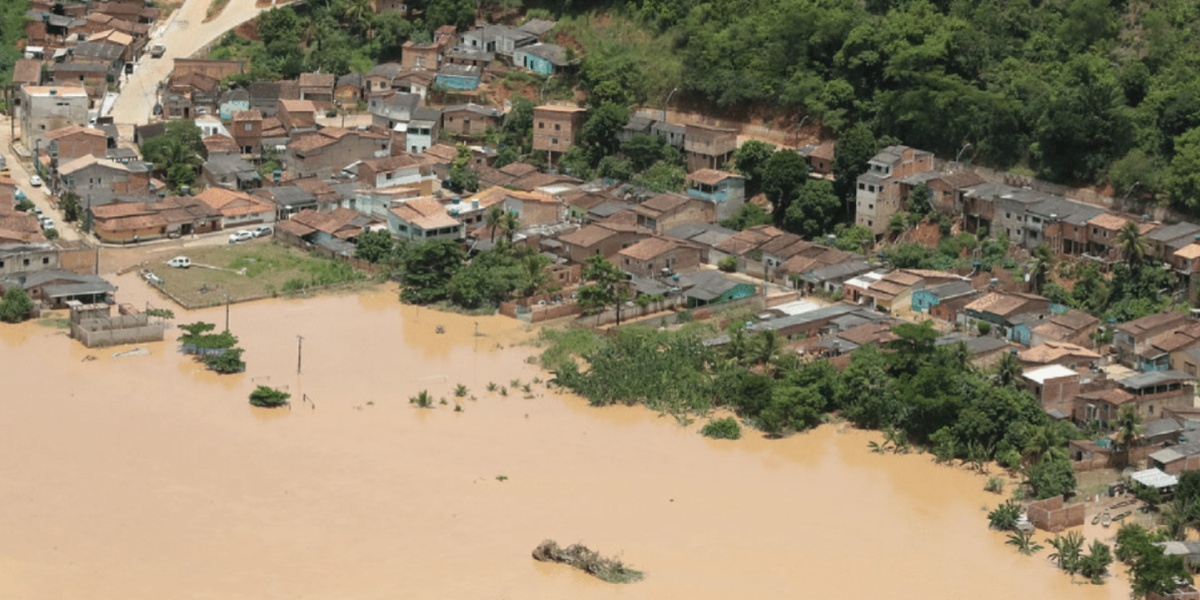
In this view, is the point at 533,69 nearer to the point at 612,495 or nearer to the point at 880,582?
the point at 612,495

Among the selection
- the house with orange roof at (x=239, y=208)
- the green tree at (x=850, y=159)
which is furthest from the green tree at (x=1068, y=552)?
the house with orange roof at (x=239, y=208)

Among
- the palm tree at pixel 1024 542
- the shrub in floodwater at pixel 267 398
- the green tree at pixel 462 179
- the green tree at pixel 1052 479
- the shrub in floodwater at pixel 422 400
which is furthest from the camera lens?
the green tree at pixel 462 179

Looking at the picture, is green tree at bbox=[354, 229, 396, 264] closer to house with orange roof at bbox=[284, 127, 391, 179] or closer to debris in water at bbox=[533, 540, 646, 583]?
house with orange roof at bbox=[284, 127, 391, 179]

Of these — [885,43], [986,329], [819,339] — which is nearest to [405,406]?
[819,339]

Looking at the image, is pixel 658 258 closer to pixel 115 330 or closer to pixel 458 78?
pixel 115 330

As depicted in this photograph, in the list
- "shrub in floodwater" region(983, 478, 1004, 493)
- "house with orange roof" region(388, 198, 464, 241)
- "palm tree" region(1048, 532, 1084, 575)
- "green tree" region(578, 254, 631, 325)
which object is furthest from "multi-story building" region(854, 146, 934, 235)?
"palm tree" region(1048, 532, 1084, 575)

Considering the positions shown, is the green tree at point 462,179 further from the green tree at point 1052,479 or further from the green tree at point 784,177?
the green tree at point 1052,479

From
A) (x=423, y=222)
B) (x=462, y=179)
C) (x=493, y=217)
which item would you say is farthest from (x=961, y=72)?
(x=423, y=222)
